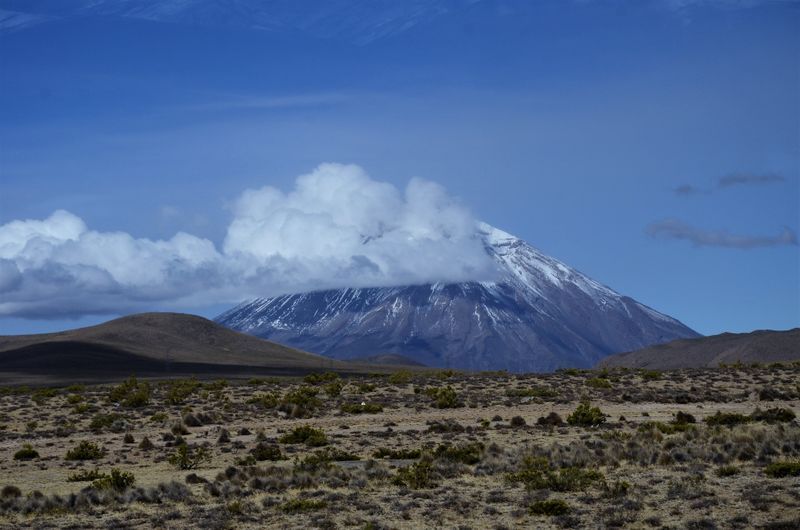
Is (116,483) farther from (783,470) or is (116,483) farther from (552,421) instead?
(552,421)

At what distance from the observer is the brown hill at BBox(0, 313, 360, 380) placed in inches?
5612

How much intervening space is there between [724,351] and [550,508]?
16546cm

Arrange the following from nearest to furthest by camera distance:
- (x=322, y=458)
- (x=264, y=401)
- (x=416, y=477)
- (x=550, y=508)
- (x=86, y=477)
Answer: (x=550, y=508)
(x=416, y=477)
(x=86, y=477)
(x=322, y=458)
(x=264, y=401)

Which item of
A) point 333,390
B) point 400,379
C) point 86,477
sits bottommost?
point 86,477

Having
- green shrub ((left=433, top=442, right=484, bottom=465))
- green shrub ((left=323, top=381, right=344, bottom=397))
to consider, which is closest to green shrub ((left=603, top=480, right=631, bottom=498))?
green shrub ((left=433, top=442, right=484, bottom=465))

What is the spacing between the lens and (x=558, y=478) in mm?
23234

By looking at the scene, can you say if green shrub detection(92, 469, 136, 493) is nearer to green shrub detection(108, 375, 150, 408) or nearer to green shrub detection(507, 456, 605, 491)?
green shrub detection(507, 456, 605, 491)

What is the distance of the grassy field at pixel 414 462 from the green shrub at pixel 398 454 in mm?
131

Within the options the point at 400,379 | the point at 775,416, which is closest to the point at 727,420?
the point at 775,416

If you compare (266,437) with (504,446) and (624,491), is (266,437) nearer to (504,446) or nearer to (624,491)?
(504,446)

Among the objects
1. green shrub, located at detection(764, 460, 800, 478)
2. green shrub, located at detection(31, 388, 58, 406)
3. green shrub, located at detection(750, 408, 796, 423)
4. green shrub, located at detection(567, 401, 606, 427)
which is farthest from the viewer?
green shrub, located at detection(31, 388, 58, 406)

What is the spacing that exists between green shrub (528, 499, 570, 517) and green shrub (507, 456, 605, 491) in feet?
7.89

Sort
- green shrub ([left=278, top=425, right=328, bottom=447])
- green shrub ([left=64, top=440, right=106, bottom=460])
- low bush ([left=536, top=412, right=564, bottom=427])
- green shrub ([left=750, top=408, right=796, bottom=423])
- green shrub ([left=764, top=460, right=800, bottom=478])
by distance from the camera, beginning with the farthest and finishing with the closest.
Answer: low bush ([left=536, top=412, right=564, bottom=427]), green shrub ([left=750, top=408, right=796, bottom=423]), green shrub ([left=278, top=425, right=328, bottom=447]), green shrub ([left=64, top=440, right=106, bottom=460]), green shrub ([left=764, top=460, right=800, bottom=478])

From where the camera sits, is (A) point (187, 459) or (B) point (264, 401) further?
(B) point (264, 401)
